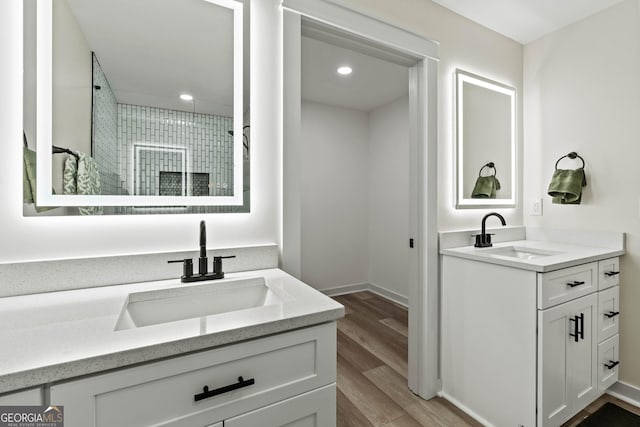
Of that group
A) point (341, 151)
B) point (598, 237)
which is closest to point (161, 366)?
point (598, 237)

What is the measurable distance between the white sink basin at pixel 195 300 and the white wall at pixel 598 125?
2177 millimetres

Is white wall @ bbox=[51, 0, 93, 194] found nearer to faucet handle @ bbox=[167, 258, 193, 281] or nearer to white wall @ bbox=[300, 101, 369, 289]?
faucet handle @ bbox=[167, 258, 193, 281]

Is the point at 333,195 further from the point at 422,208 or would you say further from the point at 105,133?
the point at 105,133

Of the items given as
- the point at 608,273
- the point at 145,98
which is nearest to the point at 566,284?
the point at 608,273

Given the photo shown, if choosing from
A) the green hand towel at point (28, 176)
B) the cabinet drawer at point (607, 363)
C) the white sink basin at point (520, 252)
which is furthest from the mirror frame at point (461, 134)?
the green hand towel at point (28, 176)

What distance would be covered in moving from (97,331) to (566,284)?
6.28 feet

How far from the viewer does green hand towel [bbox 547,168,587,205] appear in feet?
6.27

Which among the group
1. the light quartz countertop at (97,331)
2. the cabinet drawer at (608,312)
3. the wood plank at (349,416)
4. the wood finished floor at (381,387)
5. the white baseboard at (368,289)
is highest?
the light quartz countertop at (97,331)

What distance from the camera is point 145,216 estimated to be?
45.0 inches

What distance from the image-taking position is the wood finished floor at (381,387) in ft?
5.26

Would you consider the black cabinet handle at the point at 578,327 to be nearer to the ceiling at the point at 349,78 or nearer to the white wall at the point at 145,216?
the white wall at the point at 145,216

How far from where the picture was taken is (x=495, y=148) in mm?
2156

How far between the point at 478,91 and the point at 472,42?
1.09ft

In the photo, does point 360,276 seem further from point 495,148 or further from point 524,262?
point 524,262
